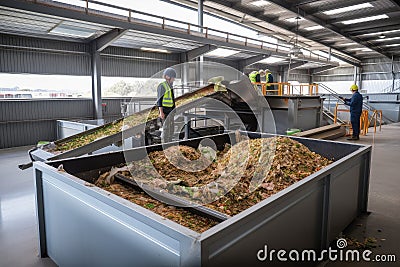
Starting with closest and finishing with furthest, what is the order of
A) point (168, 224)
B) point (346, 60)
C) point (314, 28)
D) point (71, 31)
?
1. point (168, 224)
2. point (71, 31)
3. point (314, 28)
4. point (346, 60)

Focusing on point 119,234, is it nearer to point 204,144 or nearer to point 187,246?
point 187,246

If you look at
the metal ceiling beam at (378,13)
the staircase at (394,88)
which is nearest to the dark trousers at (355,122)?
the metal ceiling beam at (378,13)

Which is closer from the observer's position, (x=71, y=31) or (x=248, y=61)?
(x=71, y=31)

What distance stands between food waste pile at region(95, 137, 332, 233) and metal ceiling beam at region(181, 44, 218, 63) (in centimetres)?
947


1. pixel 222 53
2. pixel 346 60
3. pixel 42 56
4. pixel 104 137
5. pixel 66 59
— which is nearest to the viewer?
pixel 104 137

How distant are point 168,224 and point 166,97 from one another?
396 centimetres

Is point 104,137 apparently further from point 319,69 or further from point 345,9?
point 319,69

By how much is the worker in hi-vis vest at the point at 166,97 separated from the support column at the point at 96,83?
21.9ft

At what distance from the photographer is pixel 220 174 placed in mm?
3018

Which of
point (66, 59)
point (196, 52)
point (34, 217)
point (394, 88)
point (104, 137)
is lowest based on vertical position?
point (34, 217)

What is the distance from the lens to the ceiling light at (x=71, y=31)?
8.90 metres

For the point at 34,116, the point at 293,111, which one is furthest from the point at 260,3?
the point at 34,116

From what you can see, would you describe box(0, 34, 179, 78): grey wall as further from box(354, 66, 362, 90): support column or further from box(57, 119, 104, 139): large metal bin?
box(354, 66, 362, 90): support column

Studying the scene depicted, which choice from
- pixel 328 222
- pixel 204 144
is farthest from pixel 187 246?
pixel 204 144
